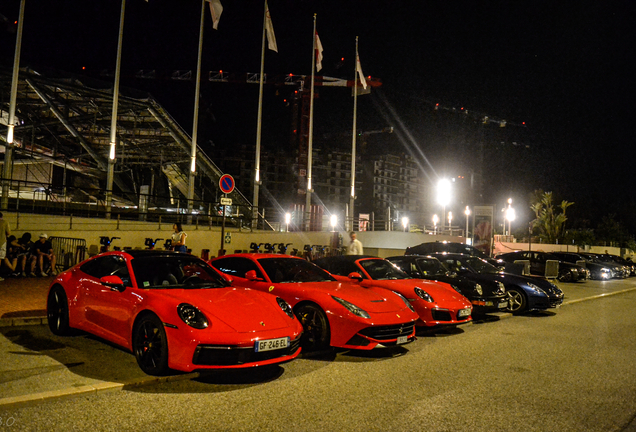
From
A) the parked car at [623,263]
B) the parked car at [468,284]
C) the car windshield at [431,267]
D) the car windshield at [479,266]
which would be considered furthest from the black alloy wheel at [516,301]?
the parked car at [623,263]

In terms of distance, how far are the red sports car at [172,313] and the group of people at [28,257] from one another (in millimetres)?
6819

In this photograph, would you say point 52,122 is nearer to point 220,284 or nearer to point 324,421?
point 220,284

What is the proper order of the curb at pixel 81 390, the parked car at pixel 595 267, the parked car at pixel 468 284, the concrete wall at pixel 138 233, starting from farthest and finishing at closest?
the parked car at pixel 595 267
the concrete wall at pixel 138 233
the parked car at pixel 468 284
the curb at pixel 81 390

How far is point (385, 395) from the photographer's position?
5.05m

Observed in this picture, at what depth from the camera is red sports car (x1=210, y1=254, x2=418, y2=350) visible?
6.62m

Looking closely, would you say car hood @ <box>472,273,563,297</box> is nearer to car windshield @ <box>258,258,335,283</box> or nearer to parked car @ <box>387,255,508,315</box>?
parked car @ <box>387,255,508,315</box>

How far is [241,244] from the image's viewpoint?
21.8 metres

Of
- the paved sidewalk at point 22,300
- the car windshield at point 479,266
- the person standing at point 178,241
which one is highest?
the person standing at point 178,241

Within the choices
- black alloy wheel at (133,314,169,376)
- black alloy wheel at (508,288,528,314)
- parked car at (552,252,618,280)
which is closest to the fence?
black alloy wheel at (133,314,169,376)

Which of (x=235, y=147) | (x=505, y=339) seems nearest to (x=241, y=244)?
(x=505, y=339)

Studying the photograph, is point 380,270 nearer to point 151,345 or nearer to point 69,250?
point 151,345

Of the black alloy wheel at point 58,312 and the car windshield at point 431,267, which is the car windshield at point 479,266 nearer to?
the car windshield at point 431,267

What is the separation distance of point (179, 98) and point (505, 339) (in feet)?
247

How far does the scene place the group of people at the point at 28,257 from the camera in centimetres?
1270
